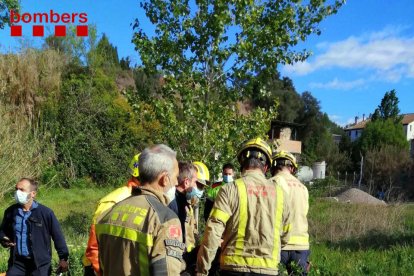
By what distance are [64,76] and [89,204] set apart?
30.0 ft

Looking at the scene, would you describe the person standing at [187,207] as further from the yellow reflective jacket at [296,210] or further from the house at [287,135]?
the house at [287,135]

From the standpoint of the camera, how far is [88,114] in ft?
73.0

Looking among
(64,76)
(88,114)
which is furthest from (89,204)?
(64,76)

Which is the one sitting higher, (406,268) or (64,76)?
(64,76)

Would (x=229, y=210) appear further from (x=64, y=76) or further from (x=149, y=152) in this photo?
(x=64, y=76)

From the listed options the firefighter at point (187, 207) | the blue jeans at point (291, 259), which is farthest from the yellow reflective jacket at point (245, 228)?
the blue jeans at point (291, 259)

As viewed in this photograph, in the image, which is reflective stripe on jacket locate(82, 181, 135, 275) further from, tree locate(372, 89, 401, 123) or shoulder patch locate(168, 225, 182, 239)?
tree locate(372, 89, 401, 123)

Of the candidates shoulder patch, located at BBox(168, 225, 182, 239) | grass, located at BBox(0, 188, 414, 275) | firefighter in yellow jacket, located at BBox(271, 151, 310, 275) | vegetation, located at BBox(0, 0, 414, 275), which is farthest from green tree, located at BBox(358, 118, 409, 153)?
shoulder patch, located at BBox(168, 225, 182, 239)

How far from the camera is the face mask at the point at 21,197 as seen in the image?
5.14 meters

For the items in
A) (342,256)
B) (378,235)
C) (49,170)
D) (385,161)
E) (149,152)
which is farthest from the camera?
(385,161)

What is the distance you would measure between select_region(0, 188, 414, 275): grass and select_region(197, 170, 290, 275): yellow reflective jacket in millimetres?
1965

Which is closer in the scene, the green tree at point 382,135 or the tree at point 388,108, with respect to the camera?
the green tree at point 382,135

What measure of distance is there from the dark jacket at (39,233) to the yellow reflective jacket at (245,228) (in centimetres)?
235

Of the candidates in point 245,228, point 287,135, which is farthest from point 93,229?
point 287,135
